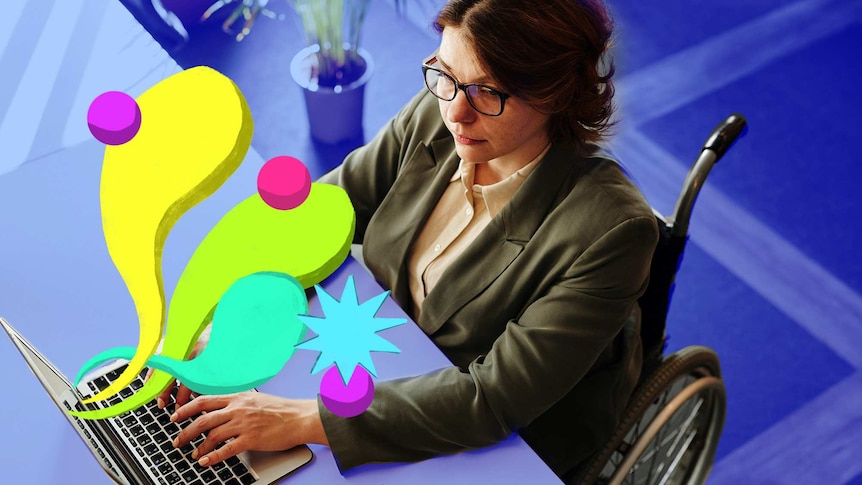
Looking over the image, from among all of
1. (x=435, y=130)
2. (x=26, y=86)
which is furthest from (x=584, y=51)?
(x=26, y=86)

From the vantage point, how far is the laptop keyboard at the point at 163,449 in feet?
5.36

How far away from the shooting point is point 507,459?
1.69 m

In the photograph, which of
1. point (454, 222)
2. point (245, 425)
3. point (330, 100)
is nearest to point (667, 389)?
point (454, 222)

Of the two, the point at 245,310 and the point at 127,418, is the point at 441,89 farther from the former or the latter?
the point at 127,418

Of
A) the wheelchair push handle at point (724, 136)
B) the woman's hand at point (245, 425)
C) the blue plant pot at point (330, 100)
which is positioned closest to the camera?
the woman's hand at point (245, 425)

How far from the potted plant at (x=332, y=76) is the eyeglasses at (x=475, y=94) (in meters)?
1.45

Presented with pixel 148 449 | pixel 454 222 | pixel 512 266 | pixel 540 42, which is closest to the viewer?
pixel 540 42

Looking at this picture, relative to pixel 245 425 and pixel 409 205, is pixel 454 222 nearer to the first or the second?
pixel 409 205

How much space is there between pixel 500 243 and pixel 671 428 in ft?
2.25

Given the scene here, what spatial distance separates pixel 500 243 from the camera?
71.8 inches

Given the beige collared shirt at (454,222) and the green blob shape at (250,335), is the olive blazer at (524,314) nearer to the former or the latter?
the beige collared shirt at (454,222)

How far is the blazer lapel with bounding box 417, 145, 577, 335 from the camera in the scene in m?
1.78
